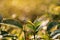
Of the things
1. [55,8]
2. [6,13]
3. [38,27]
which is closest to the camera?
[38,27]

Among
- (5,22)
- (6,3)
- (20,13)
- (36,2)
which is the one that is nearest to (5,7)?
(6,3)

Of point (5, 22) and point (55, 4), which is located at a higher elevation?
point (55, 4)

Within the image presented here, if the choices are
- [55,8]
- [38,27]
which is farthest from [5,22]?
[55,8]

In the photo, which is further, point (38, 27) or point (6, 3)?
point (6, 3)

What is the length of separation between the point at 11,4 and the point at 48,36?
1516mm

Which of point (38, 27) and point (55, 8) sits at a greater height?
point (55, 8)

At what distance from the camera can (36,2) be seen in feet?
7.59

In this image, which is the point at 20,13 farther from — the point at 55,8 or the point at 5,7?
the point at 55,8

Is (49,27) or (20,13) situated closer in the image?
(49,27)

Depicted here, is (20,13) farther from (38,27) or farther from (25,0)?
(38,27)

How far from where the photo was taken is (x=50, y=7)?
2184 millimetres

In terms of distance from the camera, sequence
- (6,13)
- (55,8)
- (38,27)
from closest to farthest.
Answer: (38,27) < (55,8) < (6,13)

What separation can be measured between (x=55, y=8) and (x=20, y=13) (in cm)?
39

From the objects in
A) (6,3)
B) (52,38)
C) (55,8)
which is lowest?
(52,38)
